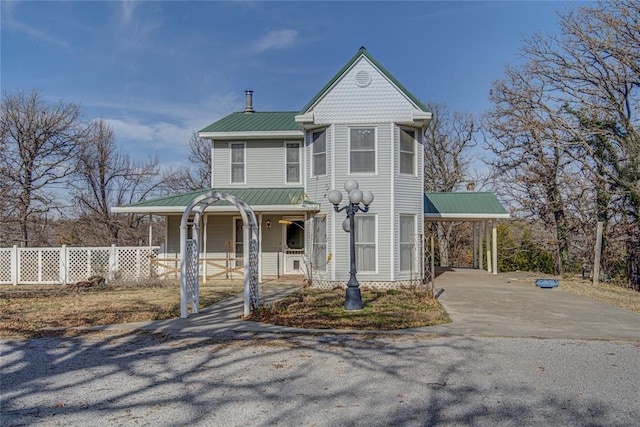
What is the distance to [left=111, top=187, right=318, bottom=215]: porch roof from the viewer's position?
15.4 meters

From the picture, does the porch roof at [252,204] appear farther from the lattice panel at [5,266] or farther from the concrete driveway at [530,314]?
the concrete driveway at [530,314]

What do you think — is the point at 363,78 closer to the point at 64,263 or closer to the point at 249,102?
the point at 249,102

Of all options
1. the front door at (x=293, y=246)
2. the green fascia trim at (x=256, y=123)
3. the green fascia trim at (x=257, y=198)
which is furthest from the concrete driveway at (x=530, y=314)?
the green fascia trim at (x=256, y=123)

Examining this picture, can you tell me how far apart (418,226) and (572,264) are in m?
11.1

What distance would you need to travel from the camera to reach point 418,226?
1486 cm

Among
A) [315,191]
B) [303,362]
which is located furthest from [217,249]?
[303,362]

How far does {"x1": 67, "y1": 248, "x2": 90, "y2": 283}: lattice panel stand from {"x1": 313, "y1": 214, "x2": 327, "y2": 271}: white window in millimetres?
8062

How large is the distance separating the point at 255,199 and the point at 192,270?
20.9ft

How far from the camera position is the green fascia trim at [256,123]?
17.7m

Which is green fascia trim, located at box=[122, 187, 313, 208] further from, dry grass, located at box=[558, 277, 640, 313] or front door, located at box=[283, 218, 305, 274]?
dry grass, located at box=[558, 277, 640, 313]

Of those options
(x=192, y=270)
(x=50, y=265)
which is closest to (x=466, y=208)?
(x=192, y=270)

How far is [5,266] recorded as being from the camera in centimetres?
1656

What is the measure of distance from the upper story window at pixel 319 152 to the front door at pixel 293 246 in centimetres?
285

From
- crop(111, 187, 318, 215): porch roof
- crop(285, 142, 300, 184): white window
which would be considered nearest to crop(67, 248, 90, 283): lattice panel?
crop(111, 187, 318, 215): porch roof
